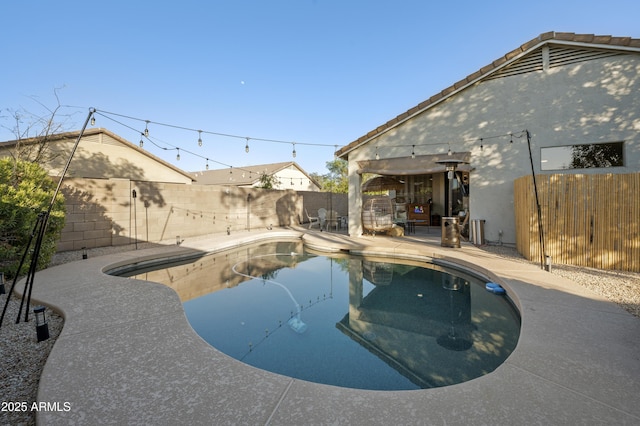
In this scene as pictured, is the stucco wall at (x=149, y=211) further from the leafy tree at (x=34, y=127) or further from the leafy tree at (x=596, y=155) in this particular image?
the leafy tree at (x=596, y=155)

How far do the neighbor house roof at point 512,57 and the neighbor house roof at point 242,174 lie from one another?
2167cm

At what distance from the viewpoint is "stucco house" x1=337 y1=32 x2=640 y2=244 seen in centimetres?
741

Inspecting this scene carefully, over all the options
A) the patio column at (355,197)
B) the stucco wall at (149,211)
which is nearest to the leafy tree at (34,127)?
the stucco wall at (149,211)

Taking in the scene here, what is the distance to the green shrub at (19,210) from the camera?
5320mm

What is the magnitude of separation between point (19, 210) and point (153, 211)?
5.03 meters

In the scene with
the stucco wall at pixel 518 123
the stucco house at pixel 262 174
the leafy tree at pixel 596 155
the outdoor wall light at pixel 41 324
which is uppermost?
the stucco house at pixel 262 174

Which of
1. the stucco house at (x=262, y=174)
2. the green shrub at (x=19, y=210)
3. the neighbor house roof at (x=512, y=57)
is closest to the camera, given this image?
the green shrub at (x=19, y=210)

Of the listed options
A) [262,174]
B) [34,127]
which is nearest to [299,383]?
[34,127]

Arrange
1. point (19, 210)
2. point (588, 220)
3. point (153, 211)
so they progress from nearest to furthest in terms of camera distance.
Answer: point (19, 210)
point (588, 220)
point (153, 211)

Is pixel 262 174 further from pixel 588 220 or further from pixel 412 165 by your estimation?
pixel 588 220

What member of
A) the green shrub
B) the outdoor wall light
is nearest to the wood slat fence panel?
the outdoor wall light

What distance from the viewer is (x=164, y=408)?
2.00 meters

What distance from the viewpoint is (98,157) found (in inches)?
552

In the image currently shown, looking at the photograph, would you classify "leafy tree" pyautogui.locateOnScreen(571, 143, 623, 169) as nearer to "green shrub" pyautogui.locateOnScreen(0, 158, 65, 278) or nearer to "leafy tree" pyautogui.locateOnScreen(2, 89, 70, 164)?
"green shrub" pyautogui.locateOnScreen(0, 158, 65, 278)
